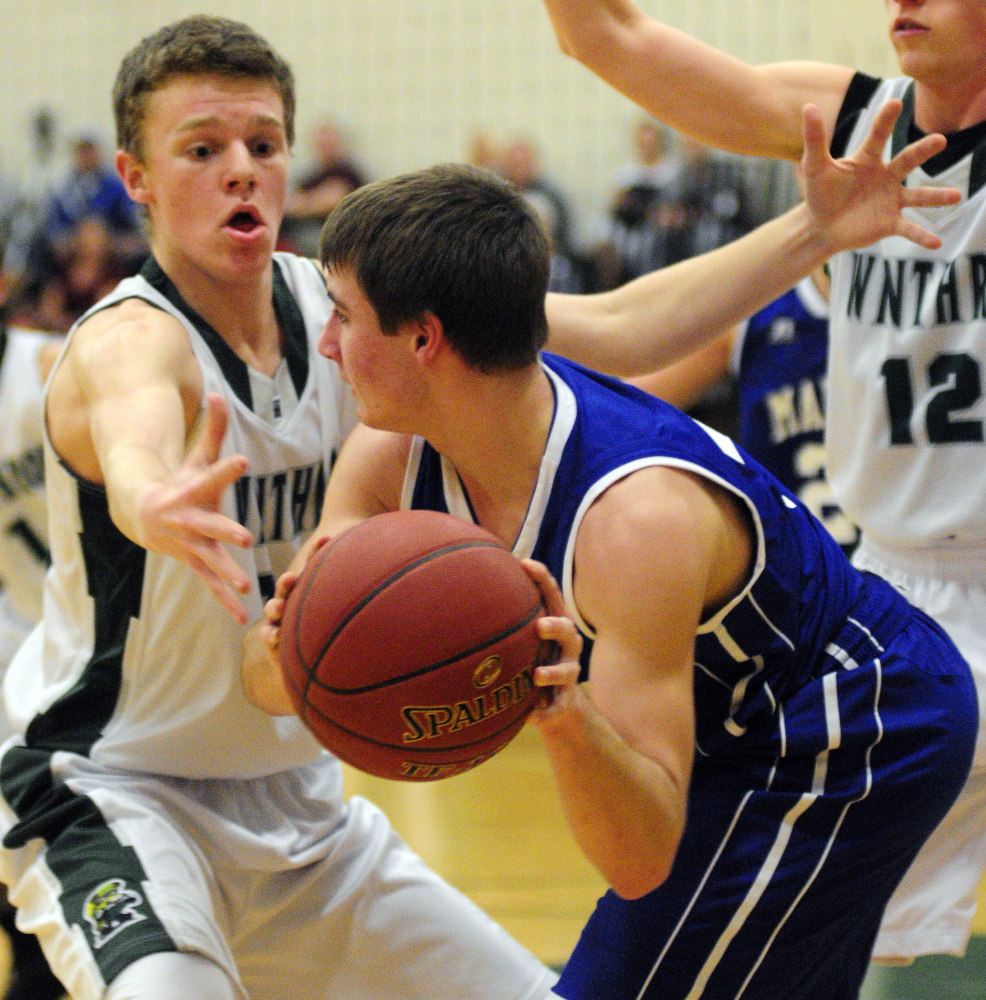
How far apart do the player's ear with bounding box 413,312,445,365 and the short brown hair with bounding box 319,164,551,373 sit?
10 millimetres

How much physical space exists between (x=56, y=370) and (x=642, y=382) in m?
2.66

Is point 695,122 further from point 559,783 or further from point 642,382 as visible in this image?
point 559,783

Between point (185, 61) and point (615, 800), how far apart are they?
6.04 ft

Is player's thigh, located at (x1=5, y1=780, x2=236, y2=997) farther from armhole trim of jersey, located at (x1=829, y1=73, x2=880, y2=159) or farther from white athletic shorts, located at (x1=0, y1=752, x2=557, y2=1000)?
armhole trim of jersey, located at (x1=829, y1=73, x2=880, y2=159)

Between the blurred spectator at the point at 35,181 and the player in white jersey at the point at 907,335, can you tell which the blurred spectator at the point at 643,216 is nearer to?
the blurred spectator at the point at 35,181

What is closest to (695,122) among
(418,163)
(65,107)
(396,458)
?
(396,458)

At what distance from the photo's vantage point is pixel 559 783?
218cm

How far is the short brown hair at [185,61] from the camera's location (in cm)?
298

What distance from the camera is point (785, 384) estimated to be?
5000 mm

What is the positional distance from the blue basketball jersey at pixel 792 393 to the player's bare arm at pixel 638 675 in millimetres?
A: 2650

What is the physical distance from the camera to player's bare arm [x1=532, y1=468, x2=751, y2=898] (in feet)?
7.14

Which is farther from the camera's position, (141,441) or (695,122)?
(695,122)

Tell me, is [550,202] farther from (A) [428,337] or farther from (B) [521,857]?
(A) [428,337]

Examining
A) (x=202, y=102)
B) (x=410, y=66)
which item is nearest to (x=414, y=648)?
(x=202, y=102)
